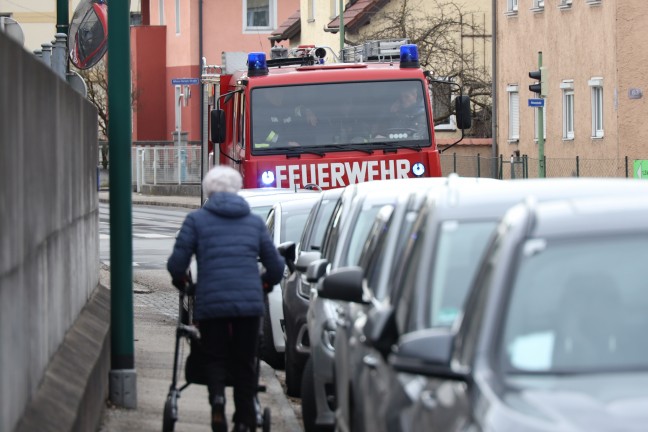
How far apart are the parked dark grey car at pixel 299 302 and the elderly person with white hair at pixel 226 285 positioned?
2067mm

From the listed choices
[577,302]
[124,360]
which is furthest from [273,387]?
[577,302]

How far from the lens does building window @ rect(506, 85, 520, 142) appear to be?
47.1 metres

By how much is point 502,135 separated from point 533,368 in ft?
143

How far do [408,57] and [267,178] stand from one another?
247 centimetres

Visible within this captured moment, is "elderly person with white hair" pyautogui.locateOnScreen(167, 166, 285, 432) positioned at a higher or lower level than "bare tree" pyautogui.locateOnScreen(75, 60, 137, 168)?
lower

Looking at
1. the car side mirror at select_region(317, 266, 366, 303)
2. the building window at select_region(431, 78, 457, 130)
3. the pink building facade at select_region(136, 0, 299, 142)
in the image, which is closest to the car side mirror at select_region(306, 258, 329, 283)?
the car side mirror at select_region(317, 266, 366, 303)

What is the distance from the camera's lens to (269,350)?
14938 millimetres

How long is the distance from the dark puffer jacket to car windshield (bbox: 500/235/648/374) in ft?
13.3

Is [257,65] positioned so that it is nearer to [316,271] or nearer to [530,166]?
[316,271]

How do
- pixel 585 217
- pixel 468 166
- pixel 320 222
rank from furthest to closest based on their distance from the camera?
pixel 468 166
pixel 320 222
pixel 585 217

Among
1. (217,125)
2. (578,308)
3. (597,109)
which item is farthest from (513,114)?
(578,308)

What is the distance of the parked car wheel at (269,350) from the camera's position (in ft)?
48.5

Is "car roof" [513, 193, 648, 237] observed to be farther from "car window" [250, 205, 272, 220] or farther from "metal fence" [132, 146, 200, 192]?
"metal fence" [132, 146, 200, 192]

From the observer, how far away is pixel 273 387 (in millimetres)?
13203
